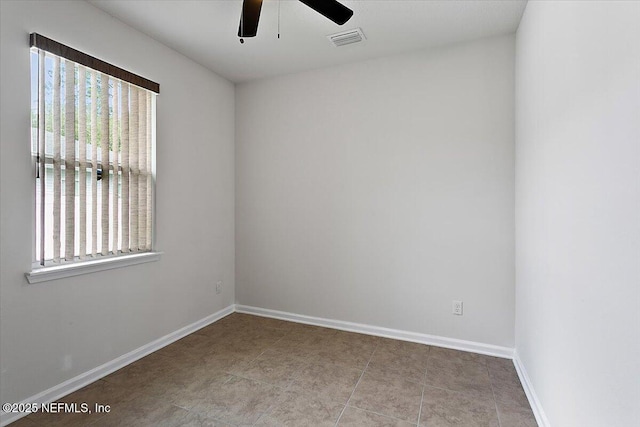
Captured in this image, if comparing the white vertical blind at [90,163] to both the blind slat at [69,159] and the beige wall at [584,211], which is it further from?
the beige wall at [584,211]

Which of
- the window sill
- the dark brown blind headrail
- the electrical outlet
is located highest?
the dark brown blind headrail

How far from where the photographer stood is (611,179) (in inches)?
40.9

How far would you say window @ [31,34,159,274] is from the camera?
193cm

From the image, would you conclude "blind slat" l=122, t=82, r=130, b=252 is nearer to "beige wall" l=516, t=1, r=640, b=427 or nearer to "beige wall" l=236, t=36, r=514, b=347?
"beige wall" l=236, t=36, r=514, b=347

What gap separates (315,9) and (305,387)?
7.94ft

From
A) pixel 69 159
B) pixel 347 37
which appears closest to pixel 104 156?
pixel 69 159

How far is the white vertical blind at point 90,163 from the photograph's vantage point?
1.96 meters

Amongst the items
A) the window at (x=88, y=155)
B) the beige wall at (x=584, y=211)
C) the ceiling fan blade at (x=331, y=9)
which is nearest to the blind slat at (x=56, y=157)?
the window at (x=88, y=155)

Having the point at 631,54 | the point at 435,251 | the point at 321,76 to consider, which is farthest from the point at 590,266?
the point at 321,76

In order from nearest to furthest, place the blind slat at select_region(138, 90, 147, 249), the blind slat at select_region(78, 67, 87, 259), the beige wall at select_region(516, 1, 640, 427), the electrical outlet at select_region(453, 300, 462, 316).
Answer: the beige wall at select_region(516, 1, 640, 427)
the blind slat at select_region(78, 67, 87, 259)
the blind slat at select_region(138, 90, 147, 249)
the electrical outlet at select_region(453, 300, 462, 316)

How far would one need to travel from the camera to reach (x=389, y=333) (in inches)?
116

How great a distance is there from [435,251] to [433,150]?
0.91 meters

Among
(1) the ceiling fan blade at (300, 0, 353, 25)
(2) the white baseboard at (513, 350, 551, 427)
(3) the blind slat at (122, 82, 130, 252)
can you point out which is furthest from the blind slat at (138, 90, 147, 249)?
(2) the white baseboard at (513, 350, 551, 427)

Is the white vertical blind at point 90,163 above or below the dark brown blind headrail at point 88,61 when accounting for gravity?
below
